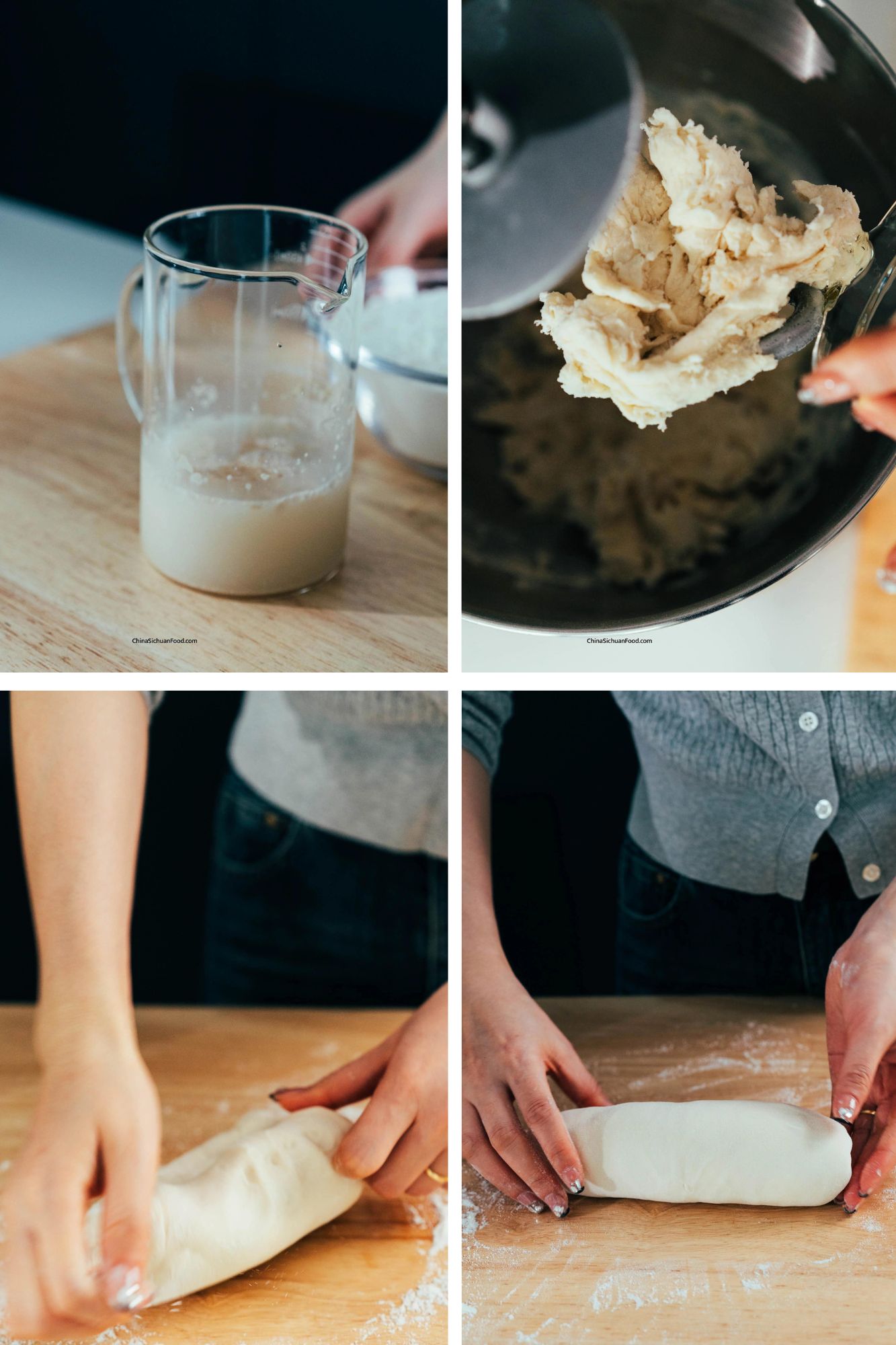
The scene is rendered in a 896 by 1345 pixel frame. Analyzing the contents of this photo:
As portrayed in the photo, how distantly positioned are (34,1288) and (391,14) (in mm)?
960

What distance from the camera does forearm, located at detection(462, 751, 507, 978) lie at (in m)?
0.56

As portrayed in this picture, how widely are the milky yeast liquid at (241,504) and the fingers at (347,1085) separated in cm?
29

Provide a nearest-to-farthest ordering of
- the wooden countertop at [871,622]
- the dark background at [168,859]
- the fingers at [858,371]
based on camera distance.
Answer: the fingers at [858,371], the wooden countertop at [871,622], the dark background at [168,859]

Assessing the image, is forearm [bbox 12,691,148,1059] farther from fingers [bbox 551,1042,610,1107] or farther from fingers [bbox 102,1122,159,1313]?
fingers [bbox 551,1042,610,1107]

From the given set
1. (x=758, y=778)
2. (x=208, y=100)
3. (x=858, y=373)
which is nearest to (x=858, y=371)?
(x=858, y=373)

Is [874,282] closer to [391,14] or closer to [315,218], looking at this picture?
[315,218]

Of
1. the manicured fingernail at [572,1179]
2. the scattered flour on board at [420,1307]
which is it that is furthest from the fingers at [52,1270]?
the manicured fingernail at [572,1179]

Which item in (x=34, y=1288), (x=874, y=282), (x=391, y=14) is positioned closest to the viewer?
(x=874, y=282)

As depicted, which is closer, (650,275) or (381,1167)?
(650,275)

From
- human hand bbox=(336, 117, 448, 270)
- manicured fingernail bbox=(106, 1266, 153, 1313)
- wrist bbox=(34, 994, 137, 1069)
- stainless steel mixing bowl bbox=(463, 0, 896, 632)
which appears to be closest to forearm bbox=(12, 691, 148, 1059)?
wrist bbox=(34, 994, 137, 1069)

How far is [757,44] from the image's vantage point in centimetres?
45

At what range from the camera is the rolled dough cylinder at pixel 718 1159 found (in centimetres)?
54

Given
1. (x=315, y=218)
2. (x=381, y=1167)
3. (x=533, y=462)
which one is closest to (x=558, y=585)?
(x=533, y=462)

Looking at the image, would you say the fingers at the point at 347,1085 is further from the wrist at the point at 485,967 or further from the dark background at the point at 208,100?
the dark background at the point at 208,100
